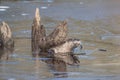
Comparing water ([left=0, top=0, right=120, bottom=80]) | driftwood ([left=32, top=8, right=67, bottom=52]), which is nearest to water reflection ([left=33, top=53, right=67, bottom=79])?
water ([left=0, top=0, right=120, bottom=80])

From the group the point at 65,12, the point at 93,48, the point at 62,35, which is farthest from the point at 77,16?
the point at 62,35

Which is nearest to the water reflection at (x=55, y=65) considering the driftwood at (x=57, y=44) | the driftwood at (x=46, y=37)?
the driftwood at (x=57, y=44)

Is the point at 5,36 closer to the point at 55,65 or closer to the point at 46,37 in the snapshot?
the point at 46,37

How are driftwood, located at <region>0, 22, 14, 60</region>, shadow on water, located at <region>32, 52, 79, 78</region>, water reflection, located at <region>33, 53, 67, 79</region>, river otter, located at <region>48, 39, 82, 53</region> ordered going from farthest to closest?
1. driftwood, located at <region>0, 22, 14, 60</region>
2. river otter, located at <region>48, 39, 82, 53</region>
3. shadow on water, located at <region>32, 52, 79, 78</region>
4. water reflection, located at <region>33, 53, 67, 79</region>

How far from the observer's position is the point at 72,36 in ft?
45.9

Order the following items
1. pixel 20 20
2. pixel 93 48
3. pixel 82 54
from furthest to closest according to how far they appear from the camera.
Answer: pixel 20 20, pixel 93 48, pixel 82 54

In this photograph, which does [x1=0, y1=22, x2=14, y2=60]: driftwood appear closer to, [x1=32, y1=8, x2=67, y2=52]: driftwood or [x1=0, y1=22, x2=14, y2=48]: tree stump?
[x1=0, y1=22, x2=14, y2=48]: tree stump

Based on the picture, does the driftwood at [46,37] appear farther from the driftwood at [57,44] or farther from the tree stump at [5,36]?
the tree stump at [5,36]

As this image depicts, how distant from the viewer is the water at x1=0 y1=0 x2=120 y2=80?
378 inches

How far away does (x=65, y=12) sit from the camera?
1969 cm

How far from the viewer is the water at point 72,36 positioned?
960cm

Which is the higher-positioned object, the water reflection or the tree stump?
the tree stump

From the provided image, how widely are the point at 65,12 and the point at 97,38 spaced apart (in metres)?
5.89

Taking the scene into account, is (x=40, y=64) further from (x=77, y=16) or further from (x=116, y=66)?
(x=77, y=16)
